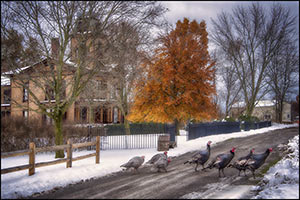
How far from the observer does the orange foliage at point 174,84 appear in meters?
20.3

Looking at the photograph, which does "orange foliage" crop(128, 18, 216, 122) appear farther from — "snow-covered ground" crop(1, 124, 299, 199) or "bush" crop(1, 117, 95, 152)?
"snow-covered ground" crop(1, 124, 299, 199)

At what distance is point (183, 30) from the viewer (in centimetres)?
2311

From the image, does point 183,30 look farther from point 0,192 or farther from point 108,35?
point 0,192

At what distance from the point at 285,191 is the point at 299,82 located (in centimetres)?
4598

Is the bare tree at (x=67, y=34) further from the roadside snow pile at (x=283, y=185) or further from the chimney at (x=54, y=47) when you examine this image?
the roadside snow pile at (x=283, y=185)

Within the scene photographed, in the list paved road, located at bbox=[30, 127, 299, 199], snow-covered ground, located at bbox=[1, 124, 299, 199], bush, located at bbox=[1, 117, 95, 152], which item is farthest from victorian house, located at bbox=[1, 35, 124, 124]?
paved road, located at bbox=[30, 127, 299, 199]

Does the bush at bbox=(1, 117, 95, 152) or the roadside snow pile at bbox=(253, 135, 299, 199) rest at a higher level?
the bush at bbox=(1, 117, 95, 152)

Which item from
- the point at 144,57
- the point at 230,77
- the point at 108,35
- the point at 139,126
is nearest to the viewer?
the point at 108,35

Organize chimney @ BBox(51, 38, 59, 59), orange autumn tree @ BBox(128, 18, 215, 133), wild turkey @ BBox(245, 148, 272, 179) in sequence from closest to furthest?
wild turkey @ BBox(245, 148, 272, 179) < chimney @ BBox(51, 38, 59, 59) < orange autumn tree @ BBox(128, 18, 215, 133)

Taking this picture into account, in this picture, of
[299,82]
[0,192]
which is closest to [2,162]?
[0,192]

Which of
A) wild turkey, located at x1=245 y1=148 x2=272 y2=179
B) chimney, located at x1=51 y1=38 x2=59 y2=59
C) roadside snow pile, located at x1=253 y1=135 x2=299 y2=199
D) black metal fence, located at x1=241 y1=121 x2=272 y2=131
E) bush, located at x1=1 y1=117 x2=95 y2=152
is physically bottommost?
black metal fence, located at x1=241 y1=121 x2=272 y2=131

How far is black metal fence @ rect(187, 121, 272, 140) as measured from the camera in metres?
23.5

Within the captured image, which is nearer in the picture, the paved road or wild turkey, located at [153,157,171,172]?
the paved road

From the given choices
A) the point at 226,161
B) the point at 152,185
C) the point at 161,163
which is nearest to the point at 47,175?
the point at 152,185
